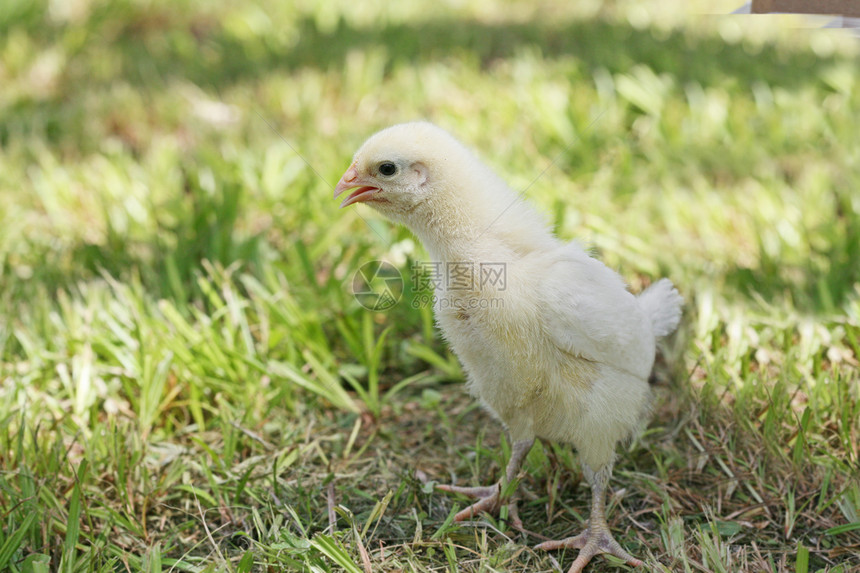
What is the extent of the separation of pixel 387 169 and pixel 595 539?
48.2 inches

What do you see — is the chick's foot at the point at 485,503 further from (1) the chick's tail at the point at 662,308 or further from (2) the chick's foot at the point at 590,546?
(1) the chick's tail at the point at 662,308

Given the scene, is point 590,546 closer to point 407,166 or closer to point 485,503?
point 485,503

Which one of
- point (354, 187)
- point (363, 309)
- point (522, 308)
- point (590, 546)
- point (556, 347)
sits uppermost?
point (354, 187)

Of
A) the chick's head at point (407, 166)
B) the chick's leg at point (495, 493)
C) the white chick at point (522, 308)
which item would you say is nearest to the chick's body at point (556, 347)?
the white chick at point (522, 308)

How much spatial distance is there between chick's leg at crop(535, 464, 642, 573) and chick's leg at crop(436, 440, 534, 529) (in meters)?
0.18

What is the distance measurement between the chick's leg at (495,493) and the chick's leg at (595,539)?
180 mm

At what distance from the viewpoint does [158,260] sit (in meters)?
3.57

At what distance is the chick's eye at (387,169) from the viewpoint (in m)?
2.23

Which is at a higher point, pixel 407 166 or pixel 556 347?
pixel 407 166

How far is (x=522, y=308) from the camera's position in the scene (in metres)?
2.09

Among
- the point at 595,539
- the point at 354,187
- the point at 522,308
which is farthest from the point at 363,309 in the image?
the point at 595,539

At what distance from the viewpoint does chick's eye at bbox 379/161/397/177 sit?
2.23 meters

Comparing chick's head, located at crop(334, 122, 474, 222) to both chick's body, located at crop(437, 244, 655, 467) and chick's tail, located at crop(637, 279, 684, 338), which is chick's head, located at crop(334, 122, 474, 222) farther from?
chick's tail, located at crop(637, 279, 684, 338)

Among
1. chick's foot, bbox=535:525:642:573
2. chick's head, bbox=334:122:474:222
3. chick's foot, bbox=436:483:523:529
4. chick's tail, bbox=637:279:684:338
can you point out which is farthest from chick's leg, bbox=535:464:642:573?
chick's head, bbox=334:122:474:222
